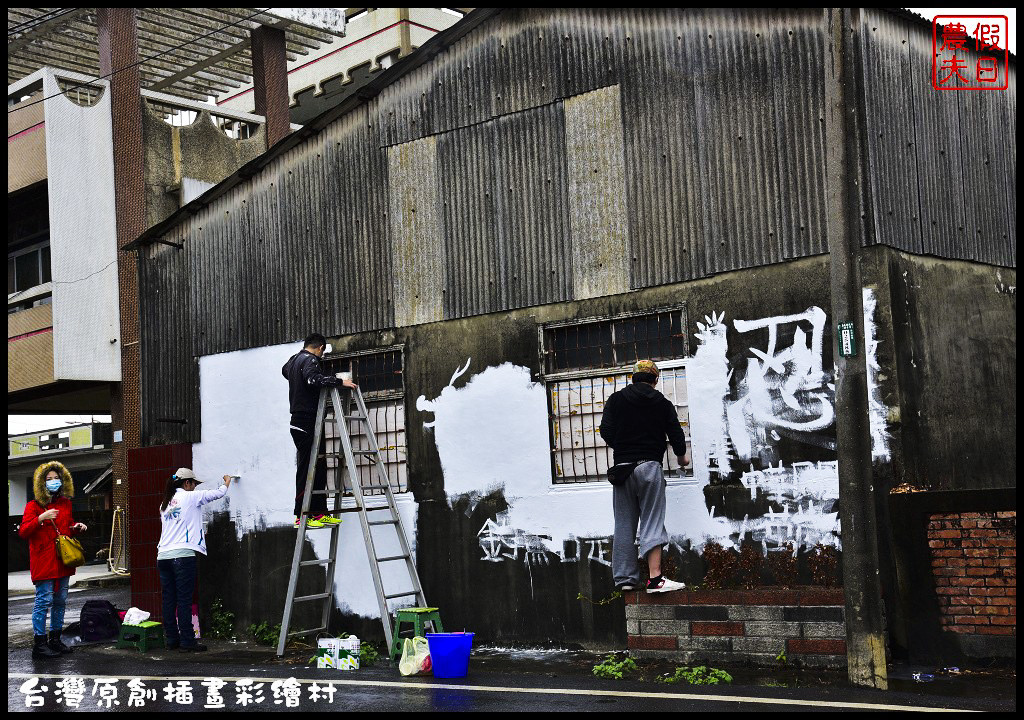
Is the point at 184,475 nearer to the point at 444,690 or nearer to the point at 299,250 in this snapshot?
the point at 299,250

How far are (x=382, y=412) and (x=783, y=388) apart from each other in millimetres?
4642

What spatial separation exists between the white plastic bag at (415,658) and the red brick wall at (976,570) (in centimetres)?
422

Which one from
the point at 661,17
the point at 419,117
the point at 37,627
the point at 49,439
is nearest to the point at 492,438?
the point at 419,117

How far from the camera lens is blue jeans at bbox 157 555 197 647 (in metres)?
12.4

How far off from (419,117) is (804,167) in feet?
14.5

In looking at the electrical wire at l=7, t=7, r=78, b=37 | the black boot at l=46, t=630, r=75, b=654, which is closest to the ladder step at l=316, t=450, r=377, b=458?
the black boot at l=46, t=630, r=75, b=654

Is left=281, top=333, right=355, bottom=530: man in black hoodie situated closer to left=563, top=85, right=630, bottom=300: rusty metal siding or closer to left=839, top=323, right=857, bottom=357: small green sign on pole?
left=563, top=85, right=630, bottom=300: rusty metal siding

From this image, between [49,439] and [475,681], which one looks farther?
[49,439]

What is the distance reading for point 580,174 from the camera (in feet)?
37.0

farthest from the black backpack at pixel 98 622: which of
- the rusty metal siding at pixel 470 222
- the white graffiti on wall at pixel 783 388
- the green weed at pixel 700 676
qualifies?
the white graffiti on wall at pixel 783 388

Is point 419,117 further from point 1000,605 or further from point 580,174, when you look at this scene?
point 1000,605

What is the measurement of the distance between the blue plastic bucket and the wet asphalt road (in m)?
0.17

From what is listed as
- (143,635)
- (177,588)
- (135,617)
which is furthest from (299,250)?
(143,635)

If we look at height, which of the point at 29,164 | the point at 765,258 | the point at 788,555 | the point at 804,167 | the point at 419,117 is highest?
the point at 29,164
